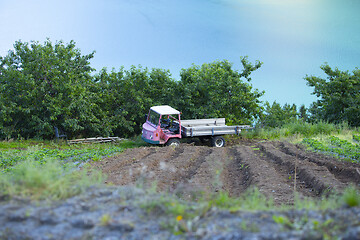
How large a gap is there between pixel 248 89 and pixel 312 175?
44.7 ft

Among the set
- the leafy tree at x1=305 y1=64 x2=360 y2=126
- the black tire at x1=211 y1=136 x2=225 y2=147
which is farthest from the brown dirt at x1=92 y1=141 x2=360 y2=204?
the leafy tree at x1=305 y1=64 x2=360 y2=126

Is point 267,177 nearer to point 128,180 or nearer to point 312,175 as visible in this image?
point 312,175

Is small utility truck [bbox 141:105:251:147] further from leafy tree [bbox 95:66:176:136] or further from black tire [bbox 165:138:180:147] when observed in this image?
leafy tree [bbox 95:66:176:136]

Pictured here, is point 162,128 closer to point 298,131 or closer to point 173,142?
point 173,142

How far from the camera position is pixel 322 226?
13.8 ft

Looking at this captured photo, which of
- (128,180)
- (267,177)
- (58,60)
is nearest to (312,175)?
(267,177)

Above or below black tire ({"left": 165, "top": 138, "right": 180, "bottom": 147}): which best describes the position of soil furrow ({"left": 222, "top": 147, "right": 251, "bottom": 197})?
below

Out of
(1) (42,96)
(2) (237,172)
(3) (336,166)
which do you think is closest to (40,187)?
(2) (237,172)

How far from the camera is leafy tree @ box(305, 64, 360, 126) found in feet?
81.1

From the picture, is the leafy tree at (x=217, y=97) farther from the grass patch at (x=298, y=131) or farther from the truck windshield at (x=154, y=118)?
the truck windshield at (x=154, y=118)

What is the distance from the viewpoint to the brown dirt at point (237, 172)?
8.75 m

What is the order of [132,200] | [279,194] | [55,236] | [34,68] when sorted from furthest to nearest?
[34,68], [279,194], [132,200], [55,236]

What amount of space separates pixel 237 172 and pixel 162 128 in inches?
285

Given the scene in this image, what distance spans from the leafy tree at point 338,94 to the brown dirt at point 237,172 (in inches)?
482
